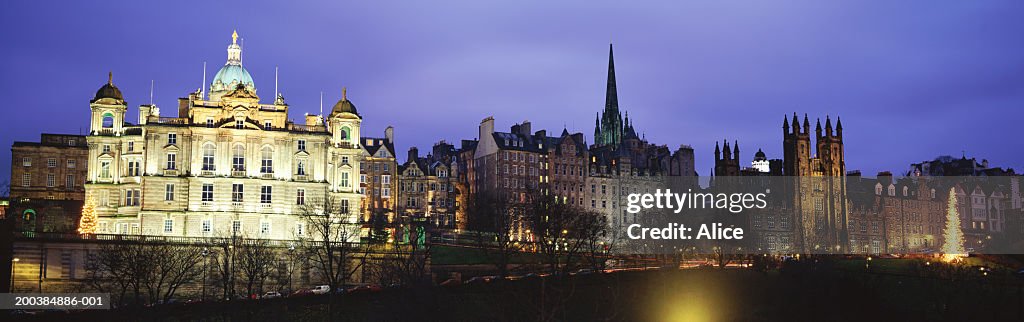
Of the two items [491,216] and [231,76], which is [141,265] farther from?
[491,216]

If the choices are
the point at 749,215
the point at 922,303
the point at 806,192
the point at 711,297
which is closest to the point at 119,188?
the point at 711,297

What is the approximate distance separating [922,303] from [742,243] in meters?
58.4

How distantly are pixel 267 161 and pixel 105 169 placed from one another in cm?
1817

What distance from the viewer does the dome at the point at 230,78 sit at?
11250cm

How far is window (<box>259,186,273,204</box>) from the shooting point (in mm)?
100438

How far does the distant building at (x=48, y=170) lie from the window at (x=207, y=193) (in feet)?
93.9

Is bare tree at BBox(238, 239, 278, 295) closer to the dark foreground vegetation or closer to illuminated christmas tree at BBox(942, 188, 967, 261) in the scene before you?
the dark foreground vegetation

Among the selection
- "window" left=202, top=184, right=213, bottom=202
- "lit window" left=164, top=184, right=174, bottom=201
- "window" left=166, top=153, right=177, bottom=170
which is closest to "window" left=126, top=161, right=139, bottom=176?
"window" left=166, top=153, right=177, bottom=170

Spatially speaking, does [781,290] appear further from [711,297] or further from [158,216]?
[158,216]

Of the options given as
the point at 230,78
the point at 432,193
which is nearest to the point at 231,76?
the point at 230,78

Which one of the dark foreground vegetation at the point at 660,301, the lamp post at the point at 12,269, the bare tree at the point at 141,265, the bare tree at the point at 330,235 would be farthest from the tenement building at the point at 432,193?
the dark foreground vegetation at the point at 660,301

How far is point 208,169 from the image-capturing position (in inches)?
3912

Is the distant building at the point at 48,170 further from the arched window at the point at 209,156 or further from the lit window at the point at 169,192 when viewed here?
the arched window at the point at 209,156

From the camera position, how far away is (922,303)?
259 feet
